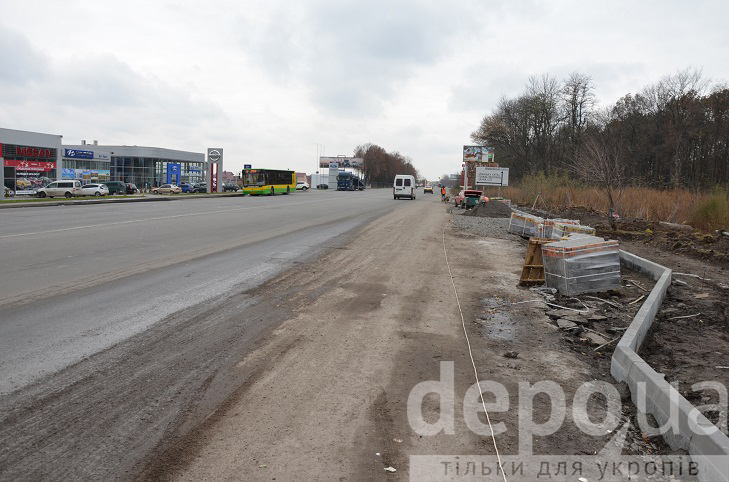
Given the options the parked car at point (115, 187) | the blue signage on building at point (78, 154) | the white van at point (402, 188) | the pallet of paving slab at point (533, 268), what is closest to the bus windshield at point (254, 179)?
the white van at point (402, 188)

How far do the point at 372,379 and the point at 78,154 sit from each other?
84826mm

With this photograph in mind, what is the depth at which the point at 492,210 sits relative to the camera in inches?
1335

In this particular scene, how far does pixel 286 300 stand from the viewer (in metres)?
8.10

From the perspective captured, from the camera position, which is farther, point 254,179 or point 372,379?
point 254,179

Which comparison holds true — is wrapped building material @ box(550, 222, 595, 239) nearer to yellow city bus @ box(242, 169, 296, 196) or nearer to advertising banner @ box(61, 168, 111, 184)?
yellow city bus @ box(242, 169, 296, 196)

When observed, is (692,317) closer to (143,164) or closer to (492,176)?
(492,176)

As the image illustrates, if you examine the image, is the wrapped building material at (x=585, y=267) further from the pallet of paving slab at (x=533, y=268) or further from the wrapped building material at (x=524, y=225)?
the wrapped building material at (x=524, y=225)

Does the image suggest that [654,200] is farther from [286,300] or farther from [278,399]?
[278,399]

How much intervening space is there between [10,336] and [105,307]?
1499 millimetres

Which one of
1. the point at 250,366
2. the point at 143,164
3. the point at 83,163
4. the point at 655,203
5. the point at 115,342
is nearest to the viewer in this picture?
the point at 250,366

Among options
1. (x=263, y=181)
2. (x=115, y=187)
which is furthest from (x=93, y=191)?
(x=263, y=181)

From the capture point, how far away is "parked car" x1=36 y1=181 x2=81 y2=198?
4768 centimetres

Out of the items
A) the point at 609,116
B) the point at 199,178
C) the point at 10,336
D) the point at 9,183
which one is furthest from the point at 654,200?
the point at 199,178

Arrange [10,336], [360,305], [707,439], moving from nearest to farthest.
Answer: [707,439] → [10,336] → [360,305]
